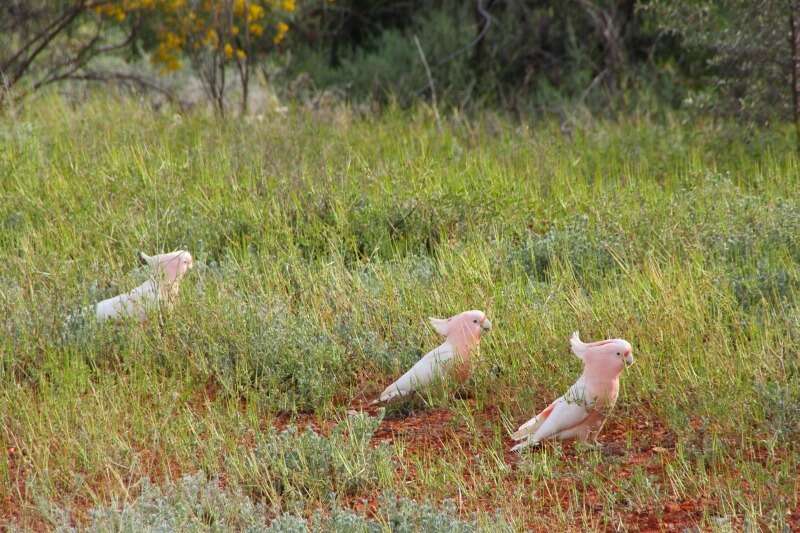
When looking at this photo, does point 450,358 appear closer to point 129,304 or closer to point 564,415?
point 564,415

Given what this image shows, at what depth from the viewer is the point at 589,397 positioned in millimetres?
4141

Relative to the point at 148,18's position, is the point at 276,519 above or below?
below

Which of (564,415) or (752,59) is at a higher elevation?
(752,59)

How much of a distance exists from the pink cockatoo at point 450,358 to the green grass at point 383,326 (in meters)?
0.09

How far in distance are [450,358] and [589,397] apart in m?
0.69

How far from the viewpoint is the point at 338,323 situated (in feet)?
17.3

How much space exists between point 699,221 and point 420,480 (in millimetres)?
2971

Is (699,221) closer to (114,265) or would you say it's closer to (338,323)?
(338,323)

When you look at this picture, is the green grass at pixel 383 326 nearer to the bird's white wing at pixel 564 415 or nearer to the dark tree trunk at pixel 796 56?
the bird's white wing at pixel 564 415

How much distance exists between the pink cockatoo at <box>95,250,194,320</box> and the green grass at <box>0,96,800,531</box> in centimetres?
9

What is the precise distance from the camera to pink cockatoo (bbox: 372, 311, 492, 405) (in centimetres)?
464

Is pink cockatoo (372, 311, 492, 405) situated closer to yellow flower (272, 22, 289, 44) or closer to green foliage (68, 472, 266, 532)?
green foliage (68, 472, 266, 532)

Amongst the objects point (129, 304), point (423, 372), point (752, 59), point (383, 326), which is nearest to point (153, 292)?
point (129, 304)

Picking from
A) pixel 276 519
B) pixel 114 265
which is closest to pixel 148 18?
pixel 114 265
